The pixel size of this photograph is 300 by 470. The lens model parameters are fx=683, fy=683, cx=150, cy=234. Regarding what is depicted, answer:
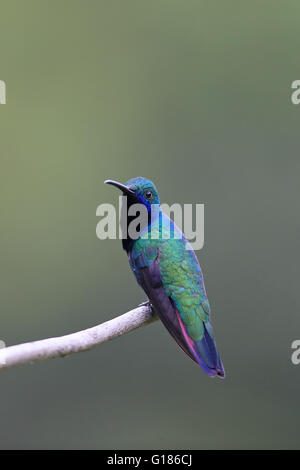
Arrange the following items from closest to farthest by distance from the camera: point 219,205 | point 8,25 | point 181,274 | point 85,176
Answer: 1. point 181,274
2. point 219,205
3. point 85,176
4. point 8,25

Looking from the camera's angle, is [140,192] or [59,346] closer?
[59,346]

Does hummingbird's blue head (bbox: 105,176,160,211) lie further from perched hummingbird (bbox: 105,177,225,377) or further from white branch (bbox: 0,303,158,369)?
white branch (bbox: 0,303,158,369)

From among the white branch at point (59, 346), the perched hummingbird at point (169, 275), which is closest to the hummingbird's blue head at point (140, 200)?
the perched hummingbird at point (169, 275)

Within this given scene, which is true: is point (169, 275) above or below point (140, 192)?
below

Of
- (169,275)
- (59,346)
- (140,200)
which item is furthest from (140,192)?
(59,346)

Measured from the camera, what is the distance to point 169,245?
7.61ft

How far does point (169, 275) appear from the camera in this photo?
2.27 m

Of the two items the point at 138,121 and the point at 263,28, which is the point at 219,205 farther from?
the point at 263,28

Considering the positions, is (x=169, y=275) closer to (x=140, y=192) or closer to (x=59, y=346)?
(x=140, y=192)

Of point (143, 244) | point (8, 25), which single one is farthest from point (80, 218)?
point (143, 244)

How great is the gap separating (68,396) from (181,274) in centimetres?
305

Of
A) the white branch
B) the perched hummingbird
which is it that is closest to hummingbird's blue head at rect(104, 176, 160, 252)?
the perched hummingbird

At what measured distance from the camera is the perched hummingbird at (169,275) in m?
2.16

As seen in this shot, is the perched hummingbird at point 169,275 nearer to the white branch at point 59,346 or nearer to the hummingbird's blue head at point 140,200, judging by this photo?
the hummingbird's blue head at point 140,200
